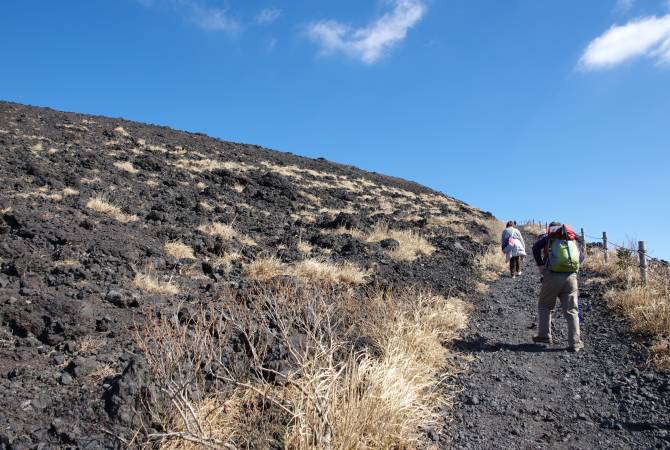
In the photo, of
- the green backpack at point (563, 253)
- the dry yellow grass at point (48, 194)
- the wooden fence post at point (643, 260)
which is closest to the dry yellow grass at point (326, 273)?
the green backpack at point (563, 253)

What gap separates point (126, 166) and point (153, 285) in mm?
11553

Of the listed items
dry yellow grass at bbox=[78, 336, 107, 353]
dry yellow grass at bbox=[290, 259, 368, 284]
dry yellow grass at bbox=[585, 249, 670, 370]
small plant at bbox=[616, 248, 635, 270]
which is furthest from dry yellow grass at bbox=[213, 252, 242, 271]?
small plant at bbox=[616, 248, 635, 270]

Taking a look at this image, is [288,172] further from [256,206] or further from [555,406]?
[555,406]

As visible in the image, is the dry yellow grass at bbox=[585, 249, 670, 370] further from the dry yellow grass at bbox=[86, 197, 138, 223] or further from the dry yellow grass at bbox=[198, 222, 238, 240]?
the dry yellow grass at bbox=[86, 197, 138, 223]

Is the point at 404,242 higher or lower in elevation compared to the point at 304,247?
higher

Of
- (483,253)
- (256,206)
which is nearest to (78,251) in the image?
(256,206)

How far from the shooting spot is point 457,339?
6.38 metres

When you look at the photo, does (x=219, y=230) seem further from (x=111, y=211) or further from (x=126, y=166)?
(x=126, y=166)

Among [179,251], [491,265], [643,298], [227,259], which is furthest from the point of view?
[491,265]

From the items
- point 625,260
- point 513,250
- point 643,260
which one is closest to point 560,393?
point 643,260

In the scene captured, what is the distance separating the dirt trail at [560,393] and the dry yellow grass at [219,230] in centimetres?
594

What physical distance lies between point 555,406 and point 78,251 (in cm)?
675

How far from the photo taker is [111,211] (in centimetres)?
1026

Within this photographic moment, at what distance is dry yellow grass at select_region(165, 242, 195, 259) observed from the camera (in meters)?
8.48
